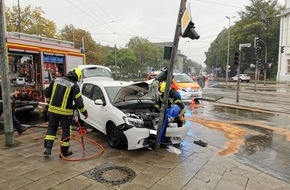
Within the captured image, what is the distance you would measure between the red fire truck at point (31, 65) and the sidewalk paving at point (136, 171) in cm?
364

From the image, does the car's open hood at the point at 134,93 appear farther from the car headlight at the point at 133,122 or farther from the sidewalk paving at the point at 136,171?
the sidewalk paving at the point at 136,171

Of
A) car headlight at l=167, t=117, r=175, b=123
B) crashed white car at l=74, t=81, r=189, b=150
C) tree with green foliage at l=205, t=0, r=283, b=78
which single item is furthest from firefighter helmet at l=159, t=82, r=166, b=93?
tree with green foliage at l=205, t=0, r=283, b=78

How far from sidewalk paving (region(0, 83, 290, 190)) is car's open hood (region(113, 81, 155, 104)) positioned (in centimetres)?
121

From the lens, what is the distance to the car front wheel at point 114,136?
583cm

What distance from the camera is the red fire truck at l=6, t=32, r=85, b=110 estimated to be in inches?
356

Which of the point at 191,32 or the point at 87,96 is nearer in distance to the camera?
the point at 191,32

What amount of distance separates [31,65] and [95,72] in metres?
2.79

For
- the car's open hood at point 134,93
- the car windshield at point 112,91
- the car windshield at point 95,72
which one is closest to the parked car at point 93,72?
the car windshield at point 95,72

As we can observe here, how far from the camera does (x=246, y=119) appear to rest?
10.5 meters

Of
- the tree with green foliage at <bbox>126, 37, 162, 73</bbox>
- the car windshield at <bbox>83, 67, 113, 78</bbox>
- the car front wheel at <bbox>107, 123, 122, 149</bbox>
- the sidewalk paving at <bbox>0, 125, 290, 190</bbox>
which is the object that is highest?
the tree with green foliage at <bbox>126, 37, 162, 73</bbox>

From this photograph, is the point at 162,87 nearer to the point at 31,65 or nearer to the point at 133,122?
the point at 133,122

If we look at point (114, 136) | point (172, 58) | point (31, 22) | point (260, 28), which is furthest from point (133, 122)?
point (260, 28)

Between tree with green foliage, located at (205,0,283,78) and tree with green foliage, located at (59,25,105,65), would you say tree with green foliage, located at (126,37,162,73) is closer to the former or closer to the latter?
tree with green foliage, located at (59,25,105,65)

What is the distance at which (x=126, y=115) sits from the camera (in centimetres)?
576
